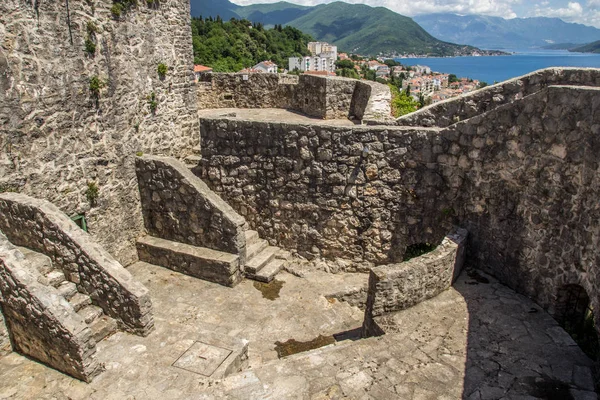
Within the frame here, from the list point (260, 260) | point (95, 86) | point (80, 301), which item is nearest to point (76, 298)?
point (80, 301)

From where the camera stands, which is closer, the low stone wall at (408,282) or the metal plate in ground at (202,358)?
the metal plate in ground at (202,358)

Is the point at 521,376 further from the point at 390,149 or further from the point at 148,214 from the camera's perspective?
the point at 148,214

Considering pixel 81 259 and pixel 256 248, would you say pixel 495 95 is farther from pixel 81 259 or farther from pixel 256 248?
pixel 81 259

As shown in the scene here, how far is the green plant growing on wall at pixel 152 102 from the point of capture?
9.02 meters

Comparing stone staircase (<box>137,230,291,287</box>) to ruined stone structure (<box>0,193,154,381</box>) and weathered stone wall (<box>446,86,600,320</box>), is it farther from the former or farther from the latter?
weathered stone wall (<box>446,86,600,320</box>)

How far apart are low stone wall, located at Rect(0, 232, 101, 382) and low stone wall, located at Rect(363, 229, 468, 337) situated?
354cm

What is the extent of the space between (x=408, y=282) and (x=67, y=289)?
479cm

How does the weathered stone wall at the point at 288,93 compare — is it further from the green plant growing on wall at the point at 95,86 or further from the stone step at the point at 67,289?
the stone step at the point at 67,289

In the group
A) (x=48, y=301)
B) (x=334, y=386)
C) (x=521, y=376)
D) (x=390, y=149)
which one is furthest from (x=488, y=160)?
(x=48, y=301)

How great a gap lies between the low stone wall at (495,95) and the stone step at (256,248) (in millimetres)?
3405

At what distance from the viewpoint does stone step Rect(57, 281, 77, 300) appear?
20.9 ft

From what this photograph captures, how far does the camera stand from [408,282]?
19.9 feet

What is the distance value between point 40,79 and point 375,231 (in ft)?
19.2

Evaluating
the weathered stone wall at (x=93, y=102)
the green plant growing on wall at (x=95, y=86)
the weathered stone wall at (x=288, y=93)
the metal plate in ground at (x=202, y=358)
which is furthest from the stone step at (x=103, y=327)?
the weathered stone wall at (x=288, y=93)
